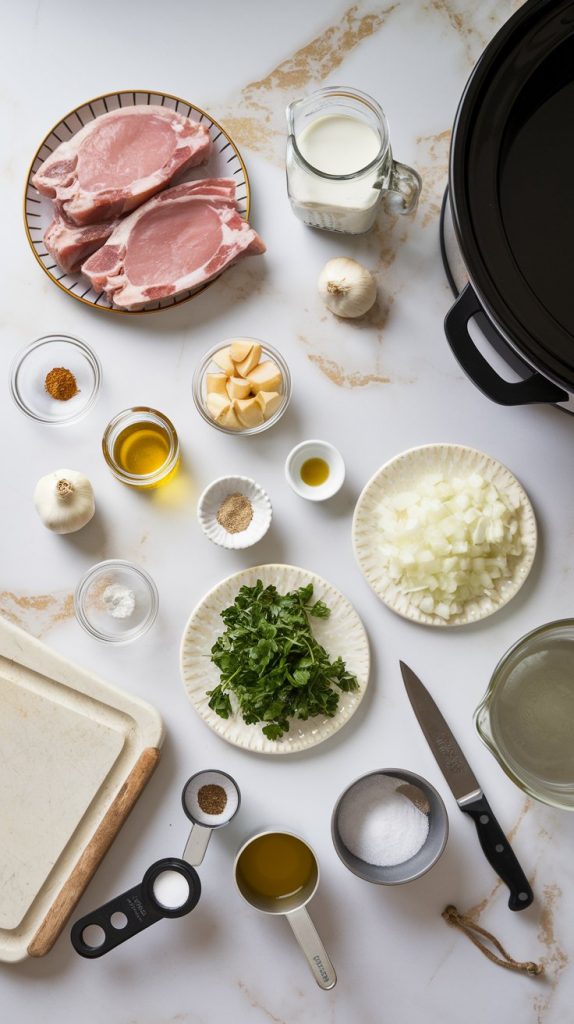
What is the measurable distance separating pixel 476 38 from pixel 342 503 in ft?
3.35

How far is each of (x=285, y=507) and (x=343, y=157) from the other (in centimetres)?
71

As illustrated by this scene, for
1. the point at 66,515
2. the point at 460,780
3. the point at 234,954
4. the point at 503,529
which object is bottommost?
the point at 234,954

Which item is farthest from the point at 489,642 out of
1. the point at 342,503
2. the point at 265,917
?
the point at 265,917

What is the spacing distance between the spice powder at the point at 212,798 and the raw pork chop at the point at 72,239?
111 centimetres

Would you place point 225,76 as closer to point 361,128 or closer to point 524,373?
point 361,128

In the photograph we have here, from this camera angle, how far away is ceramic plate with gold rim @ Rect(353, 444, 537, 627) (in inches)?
63.1

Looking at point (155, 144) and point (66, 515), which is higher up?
point (155, 144)

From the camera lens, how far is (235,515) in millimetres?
1624

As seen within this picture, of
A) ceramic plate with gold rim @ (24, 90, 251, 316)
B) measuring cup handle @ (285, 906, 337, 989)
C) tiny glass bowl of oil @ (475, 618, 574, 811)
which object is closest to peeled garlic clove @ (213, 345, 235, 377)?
ceramic plate with gold rim @ (24, 90, 251, 316)

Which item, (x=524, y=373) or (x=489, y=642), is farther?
(x=489, y=642)

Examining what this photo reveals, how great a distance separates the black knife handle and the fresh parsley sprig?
0.36m

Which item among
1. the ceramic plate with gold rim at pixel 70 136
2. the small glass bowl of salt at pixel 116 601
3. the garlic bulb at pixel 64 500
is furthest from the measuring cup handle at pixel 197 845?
the ceramic plate with gold rim at pixel 70 136

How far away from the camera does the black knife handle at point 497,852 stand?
1.59m

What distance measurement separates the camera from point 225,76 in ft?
5.43
